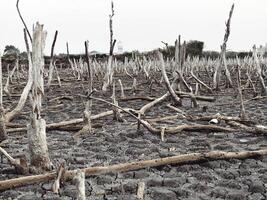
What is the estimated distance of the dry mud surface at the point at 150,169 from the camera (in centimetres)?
262

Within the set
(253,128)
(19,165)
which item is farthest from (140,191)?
(253,128)

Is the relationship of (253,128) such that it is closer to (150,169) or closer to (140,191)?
(150,169)

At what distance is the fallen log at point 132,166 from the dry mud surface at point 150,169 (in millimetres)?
33

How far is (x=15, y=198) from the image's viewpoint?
2.53 metres

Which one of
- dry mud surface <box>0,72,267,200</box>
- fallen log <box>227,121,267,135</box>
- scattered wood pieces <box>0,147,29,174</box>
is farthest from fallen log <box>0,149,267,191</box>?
fallen log <box>227,121,267,135</box>

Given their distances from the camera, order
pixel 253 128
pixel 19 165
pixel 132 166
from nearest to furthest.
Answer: pixel 19 165 < pixel 132 166 < pixel 253 128

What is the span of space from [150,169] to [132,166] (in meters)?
0.17

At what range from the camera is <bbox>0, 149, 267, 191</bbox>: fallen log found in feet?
8.70

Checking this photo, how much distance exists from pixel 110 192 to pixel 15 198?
1.90 feet

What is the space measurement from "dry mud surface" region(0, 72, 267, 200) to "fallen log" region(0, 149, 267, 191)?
1.3 inches

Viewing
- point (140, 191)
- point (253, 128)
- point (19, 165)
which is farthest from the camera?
point (253, 128)

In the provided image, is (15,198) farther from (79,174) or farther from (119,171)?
(79,174)

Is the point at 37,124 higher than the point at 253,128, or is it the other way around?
the point at 37,124

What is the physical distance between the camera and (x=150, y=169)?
3076mm
